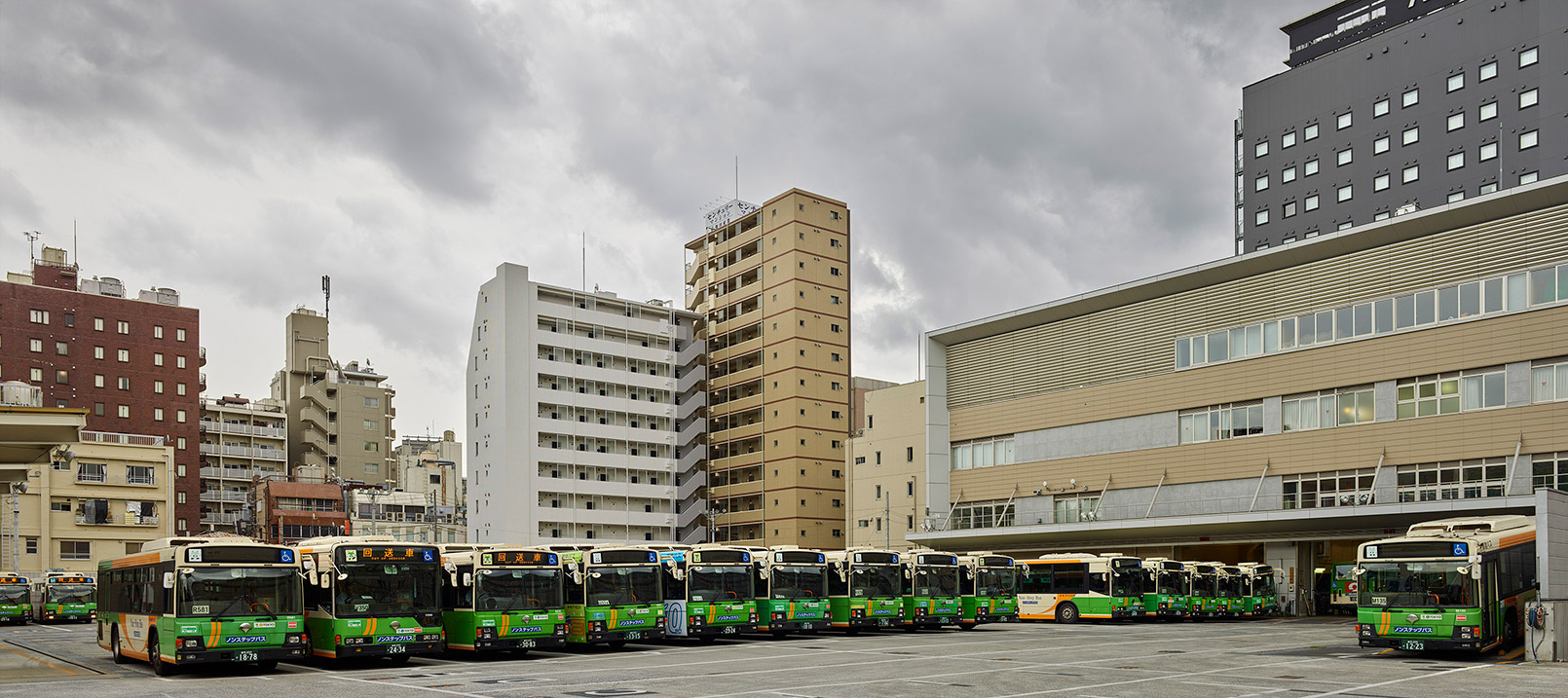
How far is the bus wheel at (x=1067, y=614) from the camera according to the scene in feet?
170

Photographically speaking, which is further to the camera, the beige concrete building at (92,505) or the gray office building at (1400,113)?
the beige concrete building at (92,505)

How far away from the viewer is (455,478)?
14750 centimetres

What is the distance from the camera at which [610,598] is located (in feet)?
107

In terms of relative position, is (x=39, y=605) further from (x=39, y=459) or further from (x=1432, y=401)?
(x=1432, y=401)

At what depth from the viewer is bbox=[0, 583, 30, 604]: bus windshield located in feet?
189

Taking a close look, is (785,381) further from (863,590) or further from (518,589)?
(518,589)

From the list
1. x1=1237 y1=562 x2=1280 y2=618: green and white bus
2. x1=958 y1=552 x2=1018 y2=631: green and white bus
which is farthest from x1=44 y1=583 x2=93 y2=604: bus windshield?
x1=1237 y1=562 x2=1280 y2=618: green and white bus

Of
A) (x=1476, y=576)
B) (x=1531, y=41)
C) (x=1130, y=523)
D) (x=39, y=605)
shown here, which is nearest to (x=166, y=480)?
(x=39, y=605)

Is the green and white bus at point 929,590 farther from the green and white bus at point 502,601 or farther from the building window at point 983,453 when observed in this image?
the building window at point 983,453

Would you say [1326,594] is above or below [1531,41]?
below

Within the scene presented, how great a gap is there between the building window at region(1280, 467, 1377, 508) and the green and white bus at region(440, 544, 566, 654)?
3638cm

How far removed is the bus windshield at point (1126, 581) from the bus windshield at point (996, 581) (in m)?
4.06

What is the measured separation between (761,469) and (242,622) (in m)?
74.6

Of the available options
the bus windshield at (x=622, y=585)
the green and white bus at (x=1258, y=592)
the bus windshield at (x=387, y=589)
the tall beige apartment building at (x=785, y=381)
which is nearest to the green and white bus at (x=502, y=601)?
the bus windshield at (x=387, y=589)
